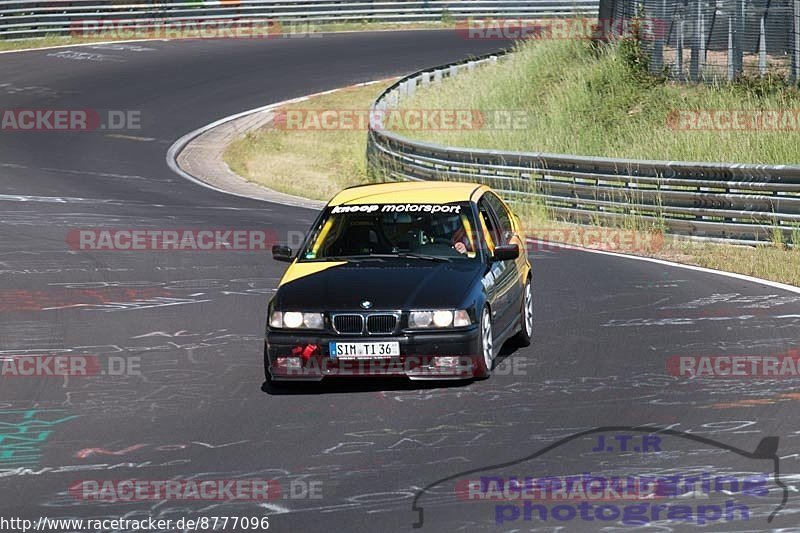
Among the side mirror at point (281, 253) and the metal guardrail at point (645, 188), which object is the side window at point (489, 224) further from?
the metal guardrail at point (645, 188)

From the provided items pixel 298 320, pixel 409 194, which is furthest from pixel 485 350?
pixel 409 194

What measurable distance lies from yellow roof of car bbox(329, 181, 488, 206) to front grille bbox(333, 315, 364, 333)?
1709 mm

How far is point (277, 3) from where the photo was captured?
50844mm

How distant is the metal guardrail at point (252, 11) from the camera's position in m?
48.5

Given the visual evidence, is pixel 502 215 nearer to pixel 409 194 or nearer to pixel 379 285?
pixel 409 194

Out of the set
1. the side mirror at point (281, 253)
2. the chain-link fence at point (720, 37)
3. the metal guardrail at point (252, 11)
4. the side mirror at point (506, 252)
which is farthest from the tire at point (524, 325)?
the metal guardrail at point (252, 11)

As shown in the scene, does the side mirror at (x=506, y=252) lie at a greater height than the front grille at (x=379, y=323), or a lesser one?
greater

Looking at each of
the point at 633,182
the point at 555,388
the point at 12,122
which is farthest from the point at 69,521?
the point at 12,122

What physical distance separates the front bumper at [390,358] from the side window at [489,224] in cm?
156

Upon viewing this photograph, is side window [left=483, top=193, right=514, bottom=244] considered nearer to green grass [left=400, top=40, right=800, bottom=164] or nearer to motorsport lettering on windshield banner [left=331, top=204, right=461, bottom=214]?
motorsport lettering on windshield banner [left=331, top=204, right=461, bottom=214]

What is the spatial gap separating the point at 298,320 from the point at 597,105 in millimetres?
21751

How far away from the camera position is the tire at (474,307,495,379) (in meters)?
9.95

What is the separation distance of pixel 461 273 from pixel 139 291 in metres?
5.73

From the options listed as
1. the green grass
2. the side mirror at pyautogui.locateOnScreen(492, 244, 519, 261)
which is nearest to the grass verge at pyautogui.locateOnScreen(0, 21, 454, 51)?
the green grass
